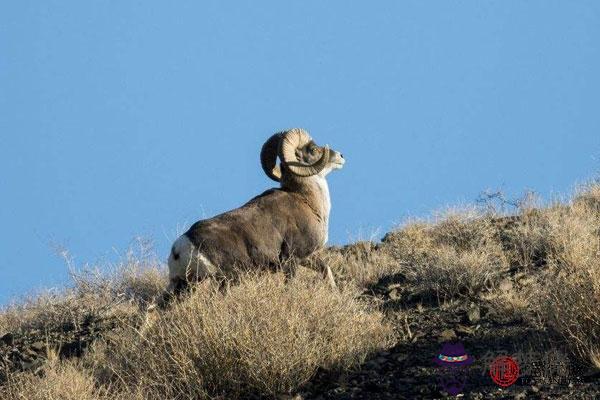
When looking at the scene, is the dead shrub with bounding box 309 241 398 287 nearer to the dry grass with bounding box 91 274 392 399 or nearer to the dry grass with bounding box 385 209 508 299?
the dry grass with bounding box 385 209 508 299

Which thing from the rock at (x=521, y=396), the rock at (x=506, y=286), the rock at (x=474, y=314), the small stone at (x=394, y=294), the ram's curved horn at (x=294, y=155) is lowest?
the rock at (x=521, y=396)

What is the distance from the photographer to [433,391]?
25.6 ft

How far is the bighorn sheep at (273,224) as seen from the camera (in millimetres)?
10789

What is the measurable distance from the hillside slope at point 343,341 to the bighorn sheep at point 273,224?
0.99 ft

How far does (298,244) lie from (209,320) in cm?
368

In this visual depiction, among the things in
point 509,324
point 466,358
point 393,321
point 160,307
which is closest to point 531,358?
point 466,358

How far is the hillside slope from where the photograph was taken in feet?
26.2

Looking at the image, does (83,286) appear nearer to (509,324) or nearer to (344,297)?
(344,297)

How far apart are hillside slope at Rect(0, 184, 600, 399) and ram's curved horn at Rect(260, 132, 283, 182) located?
145 centimetres

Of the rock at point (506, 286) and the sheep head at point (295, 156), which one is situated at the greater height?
the sheep head at point (295, 156)

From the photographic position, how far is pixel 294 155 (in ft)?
41.4

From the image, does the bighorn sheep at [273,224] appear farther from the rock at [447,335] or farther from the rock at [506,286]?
the rock at [447,335]

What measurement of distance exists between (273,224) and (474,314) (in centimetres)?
271

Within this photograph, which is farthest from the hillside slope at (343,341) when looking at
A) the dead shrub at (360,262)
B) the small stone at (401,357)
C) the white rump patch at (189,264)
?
the dead shrub at (360,262)
